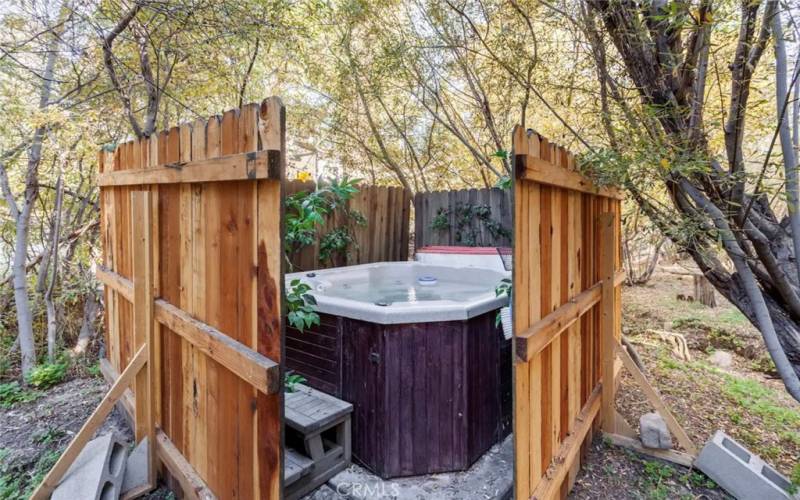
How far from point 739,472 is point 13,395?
529 cm

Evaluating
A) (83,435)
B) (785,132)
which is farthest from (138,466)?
(785,132)

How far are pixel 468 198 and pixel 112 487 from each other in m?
4.50

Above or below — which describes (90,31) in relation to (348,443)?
above

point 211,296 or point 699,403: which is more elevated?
point 211,296

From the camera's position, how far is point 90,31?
11.0 feet

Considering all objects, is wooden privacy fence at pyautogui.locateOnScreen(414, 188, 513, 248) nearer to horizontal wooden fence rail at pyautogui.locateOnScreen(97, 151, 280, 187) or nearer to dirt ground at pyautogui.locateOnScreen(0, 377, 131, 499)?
horizontal wooden fence rail at pyautogui.locateOnScreen(97, 151, 280, 187)

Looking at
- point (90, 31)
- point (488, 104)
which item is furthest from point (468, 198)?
point (90, 31)

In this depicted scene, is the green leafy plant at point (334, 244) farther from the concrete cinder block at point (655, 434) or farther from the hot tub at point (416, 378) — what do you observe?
the concrete cinder block at point (655, 434)

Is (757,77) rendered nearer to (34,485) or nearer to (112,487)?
(112,487)

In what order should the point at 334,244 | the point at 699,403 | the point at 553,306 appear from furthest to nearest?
the point at 334,244, the point at 699,403, the point at 553,306

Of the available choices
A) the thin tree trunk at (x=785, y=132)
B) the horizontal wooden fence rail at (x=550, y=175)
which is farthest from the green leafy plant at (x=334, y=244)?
the thin tree trunk at (x=785, y=132)

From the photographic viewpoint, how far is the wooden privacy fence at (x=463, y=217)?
16.7 ft

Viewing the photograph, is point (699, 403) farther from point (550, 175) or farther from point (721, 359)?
point (550, 175)

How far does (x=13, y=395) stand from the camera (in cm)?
342
